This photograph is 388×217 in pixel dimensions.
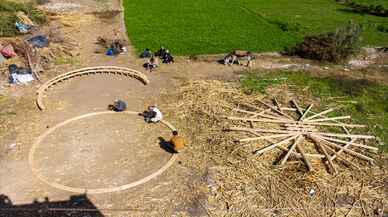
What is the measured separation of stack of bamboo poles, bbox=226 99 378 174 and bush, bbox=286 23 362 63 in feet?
19.4

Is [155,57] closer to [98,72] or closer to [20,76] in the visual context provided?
[98,72]

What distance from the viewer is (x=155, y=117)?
16.1 meters

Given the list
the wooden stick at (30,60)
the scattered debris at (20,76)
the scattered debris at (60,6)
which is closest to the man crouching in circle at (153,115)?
the wooden stick at (30,60)

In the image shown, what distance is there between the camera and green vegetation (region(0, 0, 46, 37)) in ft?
79.8

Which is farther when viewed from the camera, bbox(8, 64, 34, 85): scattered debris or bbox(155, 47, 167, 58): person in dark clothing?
bbox(155, 47, 167, 58): person in dark clothing

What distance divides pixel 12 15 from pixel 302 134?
66.8 ft

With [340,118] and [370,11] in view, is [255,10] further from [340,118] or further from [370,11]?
[340,118]

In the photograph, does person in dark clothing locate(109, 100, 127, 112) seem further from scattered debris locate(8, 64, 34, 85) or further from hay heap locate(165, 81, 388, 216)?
scattered debris locate(8, 64, 34, 85)

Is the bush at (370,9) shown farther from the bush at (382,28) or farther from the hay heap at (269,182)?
the hay heap at (269,182)

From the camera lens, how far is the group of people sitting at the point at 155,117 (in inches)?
559

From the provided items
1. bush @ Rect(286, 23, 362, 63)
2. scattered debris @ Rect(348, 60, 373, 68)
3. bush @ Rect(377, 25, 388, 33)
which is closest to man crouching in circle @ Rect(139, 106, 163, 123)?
bush @ Rect(286, 23, 362, 63)

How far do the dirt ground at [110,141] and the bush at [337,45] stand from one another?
96 cm

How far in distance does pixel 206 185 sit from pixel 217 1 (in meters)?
23.0

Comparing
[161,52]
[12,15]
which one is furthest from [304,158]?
[12,15]
